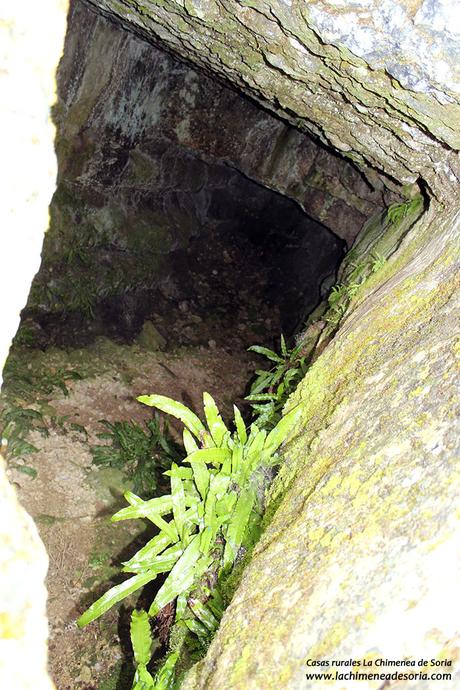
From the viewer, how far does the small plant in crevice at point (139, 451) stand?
18.6 feet

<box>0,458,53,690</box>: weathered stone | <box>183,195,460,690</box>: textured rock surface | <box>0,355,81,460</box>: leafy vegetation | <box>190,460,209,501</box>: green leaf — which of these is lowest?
<box>0,355,81,460</box>: leafy vegetation

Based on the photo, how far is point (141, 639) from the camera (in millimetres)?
2426

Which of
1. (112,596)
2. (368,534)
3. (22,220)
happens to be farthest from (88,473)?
(368,534)

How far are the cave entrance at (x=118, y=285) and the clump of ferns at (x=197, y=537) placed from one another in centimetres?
211

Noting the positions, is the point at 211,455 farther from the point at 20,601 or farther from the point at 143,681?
the point at 20,601

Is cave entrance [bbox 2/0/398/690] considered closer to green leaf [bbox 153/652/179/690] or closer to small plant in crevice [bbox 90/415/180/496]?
small plant in crevice [bbox 90/415/180/496]

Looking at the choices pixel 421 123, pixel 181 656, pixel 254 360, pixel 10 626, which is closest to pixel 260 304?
pixel 254 360

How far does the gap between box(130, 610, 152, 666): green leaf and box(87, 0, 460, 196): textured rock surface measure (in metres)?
3.04

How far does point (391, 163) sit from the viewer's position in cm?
416

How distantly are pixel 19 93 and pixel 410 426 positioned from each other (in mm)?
1844

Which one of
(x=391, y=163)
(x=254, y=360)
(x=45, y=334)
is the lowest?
(x=45, y=334)

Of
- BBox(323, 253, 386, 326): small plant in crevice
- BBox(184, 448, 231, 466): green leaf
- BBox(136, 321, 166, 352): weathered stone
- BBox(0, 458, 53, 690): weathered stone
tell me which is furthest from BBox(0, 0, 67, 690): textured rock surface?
BBox(136, 321, 166, 352): weathered stone

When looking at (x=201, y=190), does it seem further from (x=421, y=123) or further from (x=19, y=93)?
(x=19, y=93)

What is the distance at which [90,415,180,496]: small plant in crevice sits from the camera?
18.6ft
